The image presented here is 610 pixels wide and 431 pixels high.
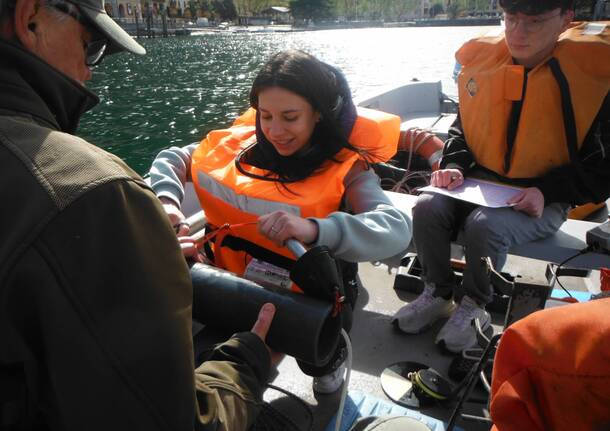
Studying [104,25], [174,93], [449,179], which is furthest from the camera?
[174,93]

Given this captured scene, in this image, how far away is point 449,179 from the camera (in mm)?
2295

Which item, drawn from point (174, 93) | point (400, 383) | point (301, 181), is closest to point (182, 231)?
point (301, 181)

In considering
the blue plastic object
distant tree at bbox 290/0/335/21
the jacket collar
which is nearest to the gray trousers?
the blue plastic object

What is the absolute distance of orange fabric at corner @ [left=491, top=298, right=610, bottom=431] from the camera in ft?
2.07

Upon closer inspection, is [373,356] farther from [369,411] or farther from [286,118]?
[286,118]

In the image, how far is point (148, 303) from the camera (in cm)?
71

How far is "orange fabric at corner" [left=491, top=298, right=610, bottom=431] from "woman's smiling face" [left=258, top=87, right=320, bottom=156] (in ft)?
4.10

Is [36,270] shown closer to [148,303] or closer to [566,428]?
[148,303]

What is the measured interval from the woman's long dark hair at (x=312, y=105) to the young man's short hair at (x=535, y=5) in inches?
34.1

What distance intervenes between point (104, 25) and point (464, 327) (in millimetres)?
1937

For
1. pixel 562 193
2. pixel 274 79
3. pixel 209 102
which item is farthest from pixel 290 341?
pixel 209 102

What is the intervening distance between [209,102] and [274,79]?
44.9 feet

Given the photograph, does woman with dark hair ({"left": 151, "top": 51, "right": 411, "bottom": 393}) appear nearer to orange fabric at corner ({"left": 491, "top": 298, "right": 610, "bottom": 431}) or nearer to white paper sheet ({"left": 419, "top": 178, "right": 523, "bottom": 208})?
white paper sheet ({"left": 419, "top": 178, "right": 523, "bottom": 208})

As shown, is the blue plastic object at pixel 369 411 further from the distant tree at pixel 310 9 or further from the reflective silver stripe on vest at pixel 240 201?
the distant tree at pixel 310 9
